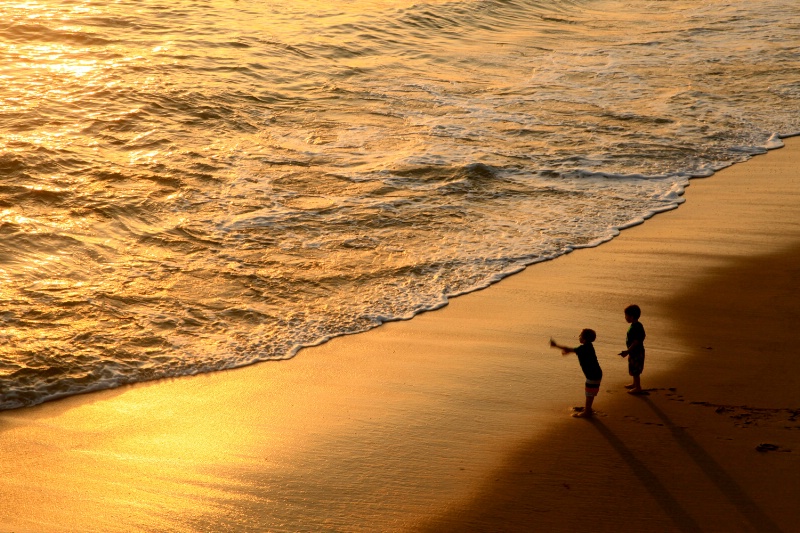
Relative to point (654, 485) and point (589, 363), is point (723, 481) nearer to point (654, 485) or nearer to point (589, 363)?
point (654, 485)

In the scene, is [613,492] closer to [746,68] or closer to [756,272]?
[756,272]

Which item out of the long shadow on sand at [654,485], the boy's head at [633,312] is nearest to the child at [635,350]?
the boy's head at [633,312]

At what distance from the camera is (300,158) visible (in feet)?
39.9

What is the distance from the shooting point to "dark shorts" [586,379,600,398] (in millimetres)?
5871

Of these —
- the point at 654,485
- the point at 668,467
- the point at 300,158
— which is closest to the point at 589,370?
the point at 668,467

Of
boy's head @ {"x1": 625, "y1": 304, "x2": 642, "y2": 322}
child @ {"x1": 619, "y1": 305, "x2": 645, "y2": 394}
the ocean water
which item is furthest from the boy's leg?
the ocean water

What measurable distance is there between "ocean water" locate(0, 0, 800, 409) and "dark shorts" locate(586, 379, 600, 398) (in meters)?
2.37

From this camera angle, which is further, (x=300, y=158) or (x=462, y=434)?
(x=300, y=158)

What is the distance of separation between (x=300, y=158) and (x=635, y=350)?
7.05 meters

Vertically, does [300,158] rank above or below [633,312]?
above

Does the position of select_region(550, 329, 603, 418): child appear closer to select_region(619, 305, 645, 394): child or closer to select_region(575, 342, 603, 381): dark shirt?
select_region(575, 342, 603, 381): dark shirt

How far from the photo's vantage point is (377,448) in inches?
220

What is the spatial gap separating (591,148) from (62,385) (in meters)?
8.81

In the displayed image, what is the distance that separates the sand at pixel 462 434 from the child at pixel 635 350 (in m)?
0.12
